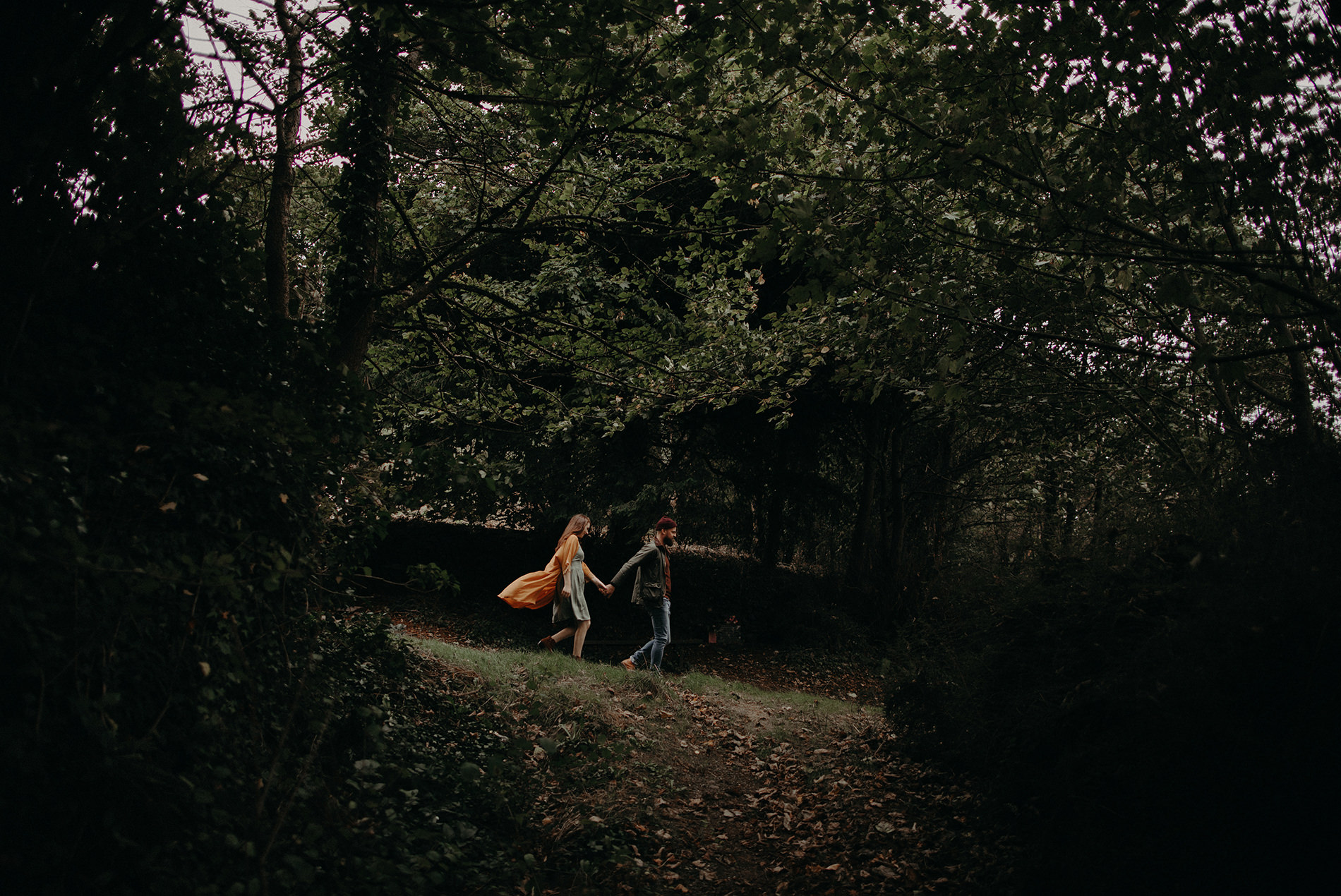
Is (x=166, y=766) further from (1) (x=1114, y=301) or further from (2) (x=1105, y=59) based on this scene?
(1) (x=1114, y=301)

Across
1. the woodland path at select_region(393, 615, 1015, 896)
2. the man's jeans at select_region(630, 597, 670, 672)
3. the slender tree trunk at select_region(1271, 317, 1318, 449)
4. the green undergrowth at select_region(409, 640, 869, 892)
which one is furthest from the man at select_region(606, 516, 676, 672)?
the slender tree trunk at select_region(1271, 317, 1318, 449)

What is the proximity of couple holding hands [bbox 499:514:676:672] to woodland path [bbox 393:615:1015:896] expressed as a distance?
4.82 ft

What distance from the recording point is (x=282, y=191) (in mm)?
5730

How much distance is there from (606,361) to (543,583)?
12.5ft

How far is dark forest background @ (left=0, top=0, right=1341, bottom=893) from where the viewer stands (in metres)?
2.72

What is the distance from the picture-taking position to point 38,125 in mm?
2945

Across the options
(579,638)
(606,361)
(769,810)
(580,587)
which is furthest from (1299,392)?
(579,638)

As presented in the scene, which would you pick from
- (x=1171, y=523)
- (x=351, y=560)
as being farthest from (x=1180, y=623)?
(x=351, y=560)

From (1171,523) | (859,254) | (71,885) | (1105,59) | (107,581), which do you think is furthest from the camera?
(859,254)

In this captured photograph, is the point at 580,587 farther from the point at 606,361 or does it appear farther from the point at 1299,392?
the point at 1299,392

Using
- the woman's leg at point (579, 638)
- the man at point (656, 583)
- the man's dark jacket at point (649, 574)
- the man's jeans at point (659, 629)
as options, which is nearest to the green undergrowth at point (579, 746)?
the man's jeans at point (659, 629)

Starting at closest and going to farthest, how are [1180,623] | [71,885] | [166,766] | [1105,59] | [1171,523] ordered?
[71,885], [166,766], [1180,623], [1171,523], [1105,59]

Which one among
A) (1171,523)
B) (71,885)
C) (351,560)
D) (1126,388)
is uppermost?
(1126,388)

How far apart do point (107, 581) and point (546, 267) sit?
7233 millimetres
